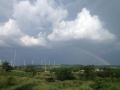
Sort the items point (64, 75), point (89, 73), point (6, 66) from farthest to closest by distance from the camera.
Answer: point (6, 66)
point (89, 73)
point (64, 75)

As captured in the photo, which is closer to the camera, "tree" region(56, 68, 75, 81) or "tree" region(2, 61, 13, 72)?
"tree" region(56, 68, 75, 81)

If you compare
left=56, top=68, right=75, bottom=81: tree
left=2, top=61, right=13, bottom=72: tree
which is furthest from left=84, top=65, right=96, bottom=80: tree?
left=2, top=61, right=13, bottom=72: tree

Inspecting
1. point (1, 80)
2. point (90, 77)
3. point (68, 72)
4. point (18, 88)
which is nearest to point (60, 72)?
point (68, 72)

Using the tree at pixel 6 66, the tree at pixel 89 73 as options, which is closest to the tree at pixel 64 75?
the tree at pixel 89 73

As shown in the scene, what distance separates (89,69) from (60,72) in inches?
721

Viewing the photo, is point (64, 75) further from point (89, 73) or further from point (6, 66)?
point (6, 66)

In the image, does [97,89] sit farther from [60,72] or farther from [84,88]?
[60,72]

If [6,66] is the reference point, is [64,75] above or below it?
below

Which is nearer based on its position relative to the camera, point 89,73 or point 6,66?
point 89,73

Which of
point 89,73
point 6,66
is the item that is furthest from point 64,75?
point 6,66

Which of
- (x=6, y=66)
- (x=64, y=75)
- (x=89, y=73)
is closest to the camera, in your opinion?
(x=64, y=75)

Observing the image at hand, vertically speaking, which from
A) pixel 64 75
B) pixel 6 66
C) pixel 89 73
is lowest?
pixel 64 75

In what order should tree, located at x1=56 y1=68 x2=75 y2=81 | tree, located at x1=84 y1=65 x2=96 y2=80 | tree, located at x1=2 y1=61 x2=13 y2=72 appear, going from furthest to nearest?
tree, located at x1=2 y1=61 x2=13 y2=72 → tree, located at x1=84 y1=65 x2=96 y2=80 → tree, located at x1=56 y1=68 x2=75 y2=81

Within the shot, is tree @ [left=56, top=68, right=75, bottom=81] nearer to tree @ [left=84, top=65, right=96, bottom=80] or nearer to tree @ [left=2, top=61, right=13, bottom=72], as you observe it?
tree @ [left=84, top=65, right=96, bottom=80]
